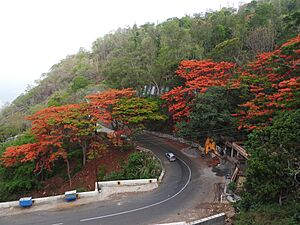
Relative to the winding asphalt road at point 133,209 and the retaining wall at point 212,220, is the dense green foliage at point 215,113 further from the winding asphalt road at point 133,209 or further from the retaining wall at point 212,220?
the retaining wall at point 212,220

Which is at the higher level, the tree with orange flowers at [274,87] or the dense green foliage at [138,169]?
the tree with orange flowers at [274,87]

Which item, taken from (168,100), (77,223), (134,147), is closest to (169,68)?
(168,100)

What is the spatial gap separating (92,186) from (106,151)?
157 inches

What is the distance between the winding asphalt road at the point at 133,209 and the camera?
1461 centimetres

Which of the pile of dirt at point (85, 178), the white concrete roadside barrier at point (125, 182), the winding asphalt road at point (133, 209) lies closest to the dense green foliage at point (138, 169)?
the white concrete roadside barrier at point (125, 182)

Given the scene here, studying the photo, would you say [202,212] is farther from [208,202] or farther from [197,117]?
[197,117]

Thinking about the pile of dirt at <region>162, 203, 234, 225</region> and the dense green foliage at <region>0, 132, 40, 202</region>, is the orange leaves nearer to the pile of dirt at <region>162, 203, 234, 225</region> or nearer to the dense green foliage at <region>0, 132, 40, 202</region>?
the pile of dirt at <region>162, 203, 234, 225</region>

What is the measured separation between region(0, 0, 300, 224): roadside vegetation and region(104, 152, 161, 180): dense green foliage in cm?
8

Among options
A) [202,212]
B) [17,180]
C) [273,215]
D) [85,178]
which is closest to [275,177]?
[273,215]

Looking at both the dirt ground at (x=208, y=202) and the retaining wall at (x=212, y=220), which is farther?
the dirt ground at (x=208, y=202)

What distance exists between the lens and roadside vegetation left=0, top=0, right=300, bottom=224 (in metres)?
11.7

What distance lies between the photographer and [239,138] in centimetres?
2206

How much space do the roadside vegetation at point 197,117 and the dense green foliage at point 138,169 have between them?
0.27ft

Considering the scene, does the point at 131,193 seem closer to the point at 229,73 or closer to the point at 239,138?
the point at 239,138
